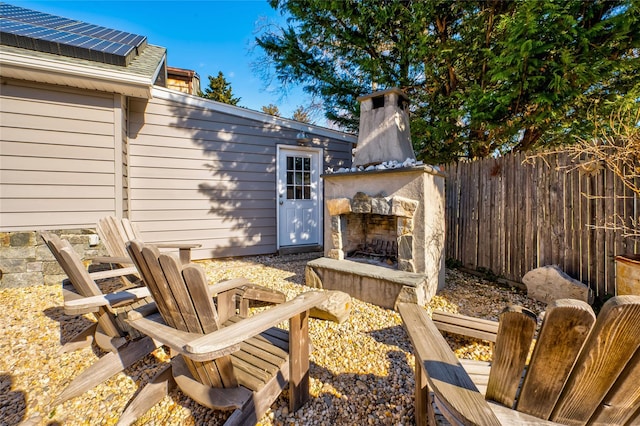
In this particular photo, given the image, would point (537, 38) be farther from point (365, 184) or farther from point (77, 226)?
point (77, 226)

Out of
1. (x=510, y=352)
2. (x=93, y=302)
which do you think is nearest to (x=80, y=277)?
(x=93, y=302)

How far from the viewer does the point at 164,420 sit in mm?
1413

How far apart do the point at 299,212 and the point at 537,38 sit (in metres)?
4.54

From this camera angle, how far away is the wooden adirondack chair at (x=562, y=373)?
620 millimetres

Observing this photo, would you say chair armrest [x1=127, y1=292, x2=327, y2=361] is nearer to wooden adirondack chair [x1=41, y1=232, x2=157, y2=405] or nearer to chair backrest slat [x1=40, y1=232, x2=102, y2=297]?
wooden adirondack chair [x1=41, y1=232, x2=157, y2=405]

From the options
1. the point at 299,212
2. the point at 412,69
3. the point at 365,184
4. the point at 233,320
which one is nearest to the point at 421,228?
the point at 365,184

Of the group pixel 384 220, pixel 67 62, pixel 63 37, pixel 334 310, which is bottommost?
pixel 334 310

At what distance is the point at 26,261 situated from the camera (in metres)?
3.30

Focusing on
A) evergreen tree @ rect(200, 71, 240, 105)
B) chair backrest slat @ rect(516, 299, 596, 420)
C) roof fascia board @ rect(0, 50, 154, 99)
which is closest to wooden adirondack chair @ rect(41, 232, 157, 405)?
chair backrest slat @ rect(516, 299, 596, 420)

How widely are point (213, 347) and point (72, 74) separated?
164 inches

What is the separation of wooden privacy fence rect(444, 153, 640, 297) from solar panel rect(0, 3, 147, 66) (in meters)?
5.40

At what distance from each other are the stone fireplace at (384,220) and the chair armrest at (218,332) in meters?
1.49

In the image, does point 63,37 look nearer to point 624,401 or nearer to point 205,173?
point 205,173

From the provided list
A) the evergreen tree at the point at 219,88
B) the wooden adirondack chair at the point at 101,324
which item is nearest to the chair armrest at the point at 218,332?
the wooden adirondack chair at the point at 101,324
